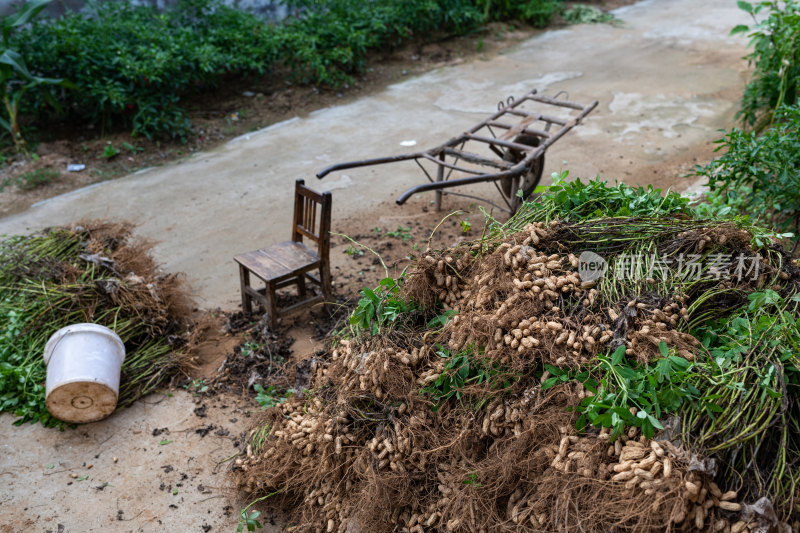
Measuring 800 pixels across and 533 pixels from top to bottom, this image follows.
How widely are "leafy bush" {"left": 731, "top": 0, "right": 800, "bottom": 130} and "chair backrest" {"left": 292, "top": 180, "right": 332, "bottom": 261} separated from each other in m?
4.37

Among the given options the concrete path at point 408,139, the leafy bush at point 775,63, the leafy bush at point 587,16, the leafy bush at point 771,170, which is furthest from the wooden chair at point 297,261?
the leafy bush at point 587,16

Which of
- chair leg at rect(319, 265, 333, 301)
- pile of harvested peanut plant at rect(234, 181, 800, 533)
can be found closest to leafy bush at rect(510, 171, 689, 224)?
pile of harvested peanut plant at rect(234, 181, 800, 533)

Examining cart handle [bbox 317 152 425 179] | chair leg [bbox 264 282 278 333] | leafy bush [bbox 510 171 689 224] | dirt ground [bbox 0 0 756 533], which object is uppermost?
leafy bush [bbox 510 171 689 224]

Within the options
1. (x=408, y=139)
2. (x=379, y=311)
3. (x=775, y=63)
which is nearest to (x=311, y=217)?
(x=379, y=311)

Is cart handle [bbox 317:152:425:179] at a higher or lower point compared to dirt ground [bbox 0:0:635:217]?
higher

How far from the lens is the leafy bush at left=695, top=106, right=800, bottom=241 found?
14.2 feet

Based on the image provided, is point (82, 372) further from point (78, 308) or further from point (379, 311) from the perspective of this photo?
point (379, 311)

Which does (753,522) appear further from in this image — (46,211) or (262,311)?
(46,211)

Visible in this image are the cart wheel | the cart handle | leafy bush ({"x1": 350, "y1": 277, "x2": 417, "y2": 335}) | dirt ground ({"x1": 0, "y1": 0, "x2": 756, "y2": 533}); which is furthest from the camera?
the cart wheel

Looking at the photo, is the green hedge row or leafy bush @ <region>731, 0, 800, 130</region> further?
the green hedge row

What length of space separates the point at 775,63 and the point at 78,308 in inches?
256

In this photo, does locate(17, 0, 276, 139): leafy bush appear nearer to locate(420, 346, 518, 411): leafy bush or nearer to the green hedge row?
the green hedge row

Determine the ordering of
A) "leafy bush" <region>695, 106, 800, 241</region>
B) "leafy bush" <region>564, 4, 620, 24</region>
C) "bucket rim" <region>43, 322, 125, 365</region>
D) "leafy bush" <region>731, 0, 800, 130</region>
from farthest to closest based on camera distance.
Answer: "leafy bush" <region>564, 4, 620, 24</region>, "leafy bush" <region>731, 0, 800, 130</region>, "leafy bush" <region>695, 106, 800, 241</region>, "bucket rim" <region>43, 322, 125, 365</region>

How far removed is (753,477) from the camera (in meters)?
2.16
